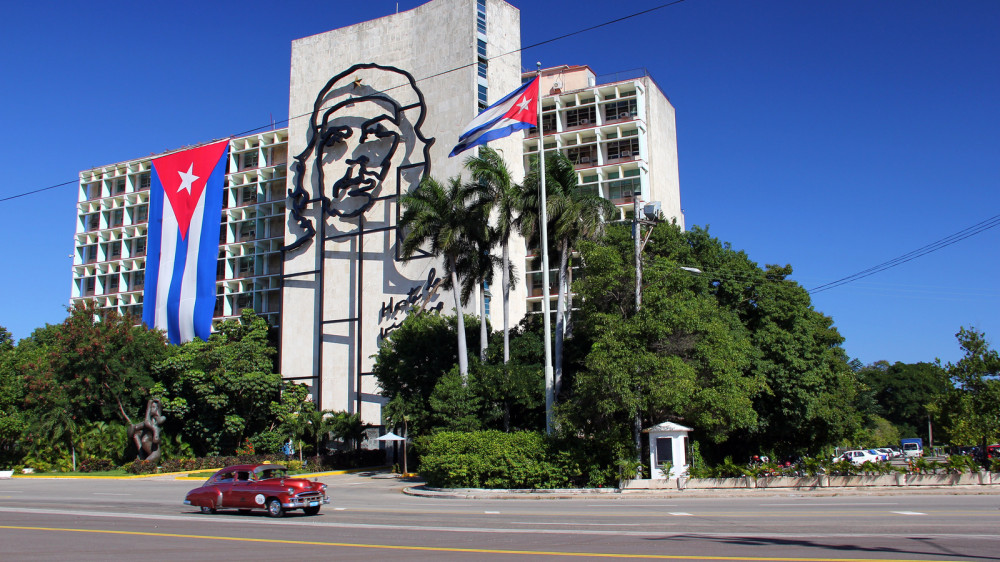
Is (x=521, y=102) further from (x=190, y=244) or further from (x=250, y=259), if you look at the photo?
(x=250, y=259)

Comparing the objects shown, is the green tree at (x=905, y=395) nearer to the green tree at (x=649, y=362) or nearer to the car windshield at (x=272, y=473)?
the green tree at (x=649, y=362)

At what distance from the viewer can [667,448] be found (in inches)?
1158

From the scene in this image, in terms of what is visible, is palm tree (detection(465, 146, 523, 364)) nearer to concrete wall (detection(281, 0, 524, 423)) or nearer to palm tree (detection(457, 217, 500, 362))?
palm tree (detection(457, 217, 500, 362))

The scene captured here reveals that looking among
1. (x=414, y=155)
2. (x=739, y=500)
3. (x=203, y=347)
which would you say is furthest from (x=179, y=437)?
(x=739, y=500)

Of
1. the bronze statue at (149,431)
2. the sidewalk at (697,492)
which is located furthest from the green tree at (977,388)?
the bronze statue at (149,431)

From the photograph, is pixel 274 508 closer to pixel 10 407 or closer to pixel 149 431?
pixel 149 431

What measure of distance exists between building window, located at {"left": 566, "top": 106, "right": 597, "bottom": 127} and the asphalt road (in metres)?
51.7

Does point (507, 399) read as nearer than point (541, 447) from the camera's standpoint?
No

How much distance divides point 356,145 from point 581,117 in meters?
23.3

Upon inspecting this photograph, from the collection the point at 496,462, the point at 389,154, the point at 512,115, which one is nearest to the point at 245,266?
the point at 389,154

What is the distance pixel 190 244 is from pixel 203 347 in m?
16.6

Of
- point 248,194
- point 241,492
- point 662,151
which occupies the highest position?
point 662,151

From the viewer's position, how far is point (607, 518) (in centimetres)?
1962

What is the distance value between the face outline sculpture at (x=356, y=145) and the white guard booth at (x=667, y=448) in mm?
34820
